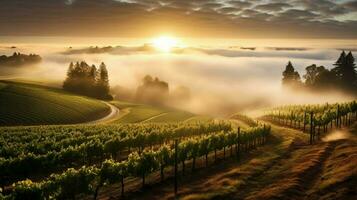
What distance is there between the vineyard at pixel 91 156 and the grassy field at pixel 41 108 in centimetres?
3907

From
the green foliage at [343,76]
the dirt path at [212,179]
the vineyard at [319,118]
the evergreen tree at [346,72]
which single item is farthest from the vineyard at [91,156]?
the evergreen tree at [346,72]

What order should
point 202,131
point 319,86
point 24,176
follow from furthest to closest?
point 319,86 → point 202,131 → point 24,176

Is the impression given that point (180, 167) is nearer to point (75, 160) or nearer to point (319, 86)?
point (75, 160)

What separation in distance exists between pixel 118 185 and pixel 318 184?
30789 millimetres

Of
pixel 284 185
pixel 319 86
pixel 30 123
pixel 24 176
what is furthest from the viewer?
pixel 319 86

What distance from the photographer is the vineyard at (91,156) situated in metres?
54.8

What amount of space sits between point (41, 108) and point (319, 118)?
105 m

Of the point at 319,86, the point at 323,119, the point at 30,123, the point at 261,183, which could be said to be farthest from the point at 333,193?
the point at 319,86

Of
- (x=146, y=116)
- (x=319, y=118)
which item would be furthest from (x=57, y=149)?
(x=146, y=116)

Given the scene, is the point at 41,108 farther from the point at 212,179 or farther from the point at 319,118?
the point at 212,179

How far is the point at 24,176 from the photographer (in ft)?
242

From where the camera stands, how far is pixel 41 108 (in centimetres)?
16088

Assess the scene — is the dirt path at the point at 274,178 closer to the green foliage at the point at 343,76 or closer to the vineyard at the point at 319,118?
the vineyard at the point at 319,118

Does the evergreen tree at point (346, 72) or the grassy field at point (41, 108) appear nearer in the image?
the grassy field at point (41, 108)
